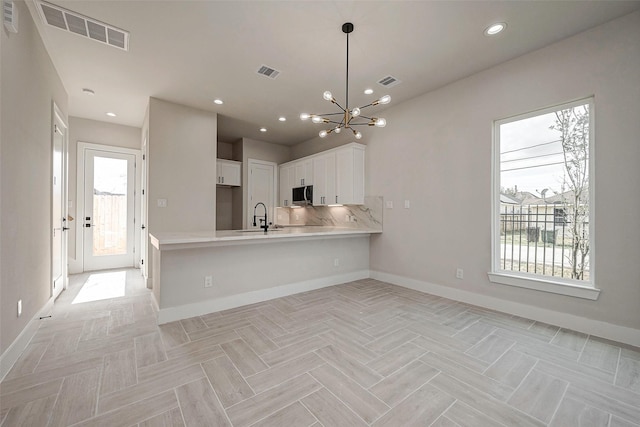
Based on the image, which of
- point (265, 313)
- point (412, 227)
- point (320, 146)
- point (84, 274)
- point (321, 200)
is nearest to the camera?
point (265, 313)

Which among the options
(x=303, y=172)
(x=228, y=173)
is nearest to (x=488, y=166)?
(x=303, y=172)

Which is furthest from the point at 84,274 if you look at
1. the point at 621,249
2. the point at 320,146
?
the point at 621,249

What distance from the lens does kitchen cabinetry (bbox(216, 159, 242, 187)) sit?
5926mm

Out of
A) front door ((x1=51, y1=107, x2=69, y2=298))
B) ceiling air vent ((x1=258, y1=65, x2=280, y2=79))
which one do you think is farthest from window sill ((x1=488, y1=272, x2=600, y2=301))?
front door ((x1=51, y1=107, x2=69, y2=298))

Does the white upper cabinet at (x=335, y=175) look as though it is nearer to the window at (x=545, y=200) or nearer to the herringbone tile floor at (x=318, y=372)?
the window at (x=545, y=200)

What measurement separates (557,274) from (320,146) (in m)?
4.66

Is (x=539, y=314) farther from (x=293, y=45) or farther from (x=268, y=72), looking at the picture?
(x=268, y=72)

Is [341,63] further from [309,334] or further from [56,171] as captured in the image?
[56,171]

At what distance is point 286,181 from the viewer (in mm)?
6465

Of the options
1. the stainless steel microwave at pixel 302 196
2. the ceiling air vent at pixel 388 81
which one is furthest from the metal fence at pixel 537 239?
the stainless steel microwave at pixel 302 196

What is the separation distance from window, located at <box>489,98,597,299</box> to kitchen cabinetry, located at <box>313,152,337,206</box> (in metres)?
2.71

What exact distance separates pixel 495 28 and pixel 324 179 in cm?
342

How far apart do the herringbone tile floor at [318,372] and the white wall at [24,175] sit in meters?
0.45

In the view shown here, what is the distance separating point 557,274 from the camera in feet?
9.14
